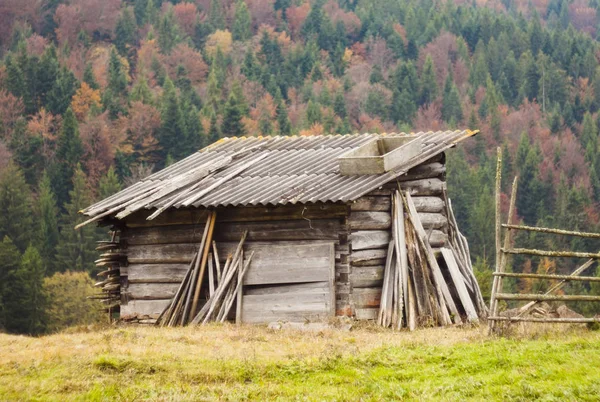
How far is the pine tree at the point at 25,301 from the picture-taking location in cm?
4694

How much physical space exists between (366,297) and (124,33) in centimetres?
11194

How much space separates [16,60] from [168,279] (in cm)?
7832

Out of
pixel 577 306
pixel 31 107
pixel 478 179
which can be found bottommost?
pixel 577 306

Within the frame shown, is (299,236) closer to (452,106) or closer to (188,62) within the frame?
(452,106)

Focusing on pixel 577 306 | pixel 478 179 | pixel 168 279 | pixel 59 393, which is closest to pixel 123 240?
pixel 168 279

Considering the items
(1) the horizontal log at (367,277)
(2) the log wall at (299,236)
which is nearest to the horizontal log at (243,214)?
(2) the log wall at (299,236)

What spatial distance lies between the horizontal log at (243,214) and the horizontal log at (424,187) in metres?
1.94

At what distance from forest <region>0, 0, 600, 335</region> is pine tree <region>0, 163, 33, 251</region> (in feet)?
0.42

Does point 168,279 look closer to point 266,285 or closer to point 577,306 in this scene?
point 266,285

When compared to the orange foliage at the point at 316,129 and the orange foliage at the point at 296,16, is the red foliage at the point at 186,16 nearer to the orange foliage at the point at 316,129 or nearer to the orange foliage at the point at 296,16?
the orange foliage at the point at 296,16

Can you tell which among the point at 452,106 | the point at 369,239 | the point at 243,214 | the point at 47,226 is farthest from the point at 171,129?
the point at 369,239

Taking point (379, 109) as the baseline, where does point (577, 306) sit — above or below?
below

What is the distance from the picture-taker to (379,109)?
Answer: 111m

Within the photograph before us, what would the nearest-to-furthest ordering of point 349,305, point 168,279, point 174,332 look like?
point 174,332 → point 349,305 → point 168,279
